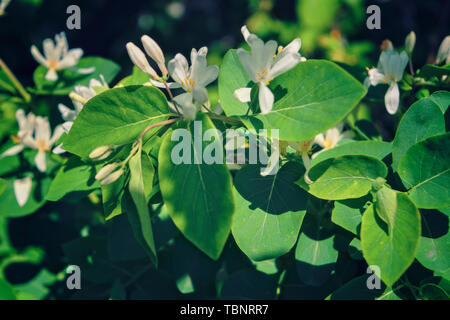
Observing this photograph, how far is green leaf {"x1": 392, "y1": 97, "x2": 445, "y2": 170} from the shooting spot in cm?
96

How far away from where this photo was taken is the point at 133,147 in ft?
2.94

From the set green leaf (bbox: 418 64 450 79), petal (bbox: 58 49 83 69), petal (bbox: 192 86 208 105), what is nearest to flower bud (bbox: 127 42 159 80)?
petal (bbox: 192 86 208 105)

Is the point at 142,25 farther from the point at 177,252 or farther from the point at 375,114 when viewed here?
the point at 177,252

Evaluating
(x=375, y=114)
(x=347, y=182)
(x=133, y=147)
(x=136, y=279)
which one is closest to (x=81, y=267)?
(x=136, y=279)

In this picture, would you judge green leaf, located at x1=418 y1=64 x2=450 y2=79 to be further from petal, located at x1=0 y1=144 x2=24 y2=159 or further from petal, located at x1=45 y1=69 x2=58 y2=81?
petal, located at x1=0 y1=144 x2=24 y2=159

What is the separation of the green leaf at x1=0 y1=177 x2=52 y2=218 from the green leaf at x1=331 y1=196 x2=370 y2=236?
1076 mm

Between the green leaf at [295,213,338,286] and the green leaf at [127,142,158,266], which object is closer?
the green leaf at [127,142,158,266]

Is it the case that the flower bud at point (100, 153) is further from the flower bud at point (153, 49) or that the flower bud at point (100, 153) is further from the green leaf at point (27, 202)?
the green leaf at point (27, 202)

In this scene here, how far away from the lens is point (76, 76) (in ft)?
4.97

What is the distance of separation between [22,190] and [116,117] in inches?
27.0

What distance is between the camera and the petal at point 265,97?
0.83m

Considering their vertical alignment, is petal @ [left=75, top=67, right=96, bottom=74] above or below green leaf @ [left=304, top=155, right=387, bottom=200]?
above

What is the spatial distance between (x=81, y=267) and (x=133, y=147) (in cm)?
70

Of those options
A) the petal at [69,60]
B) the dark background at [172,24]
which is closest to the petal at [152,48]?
the petal at [69,60]
